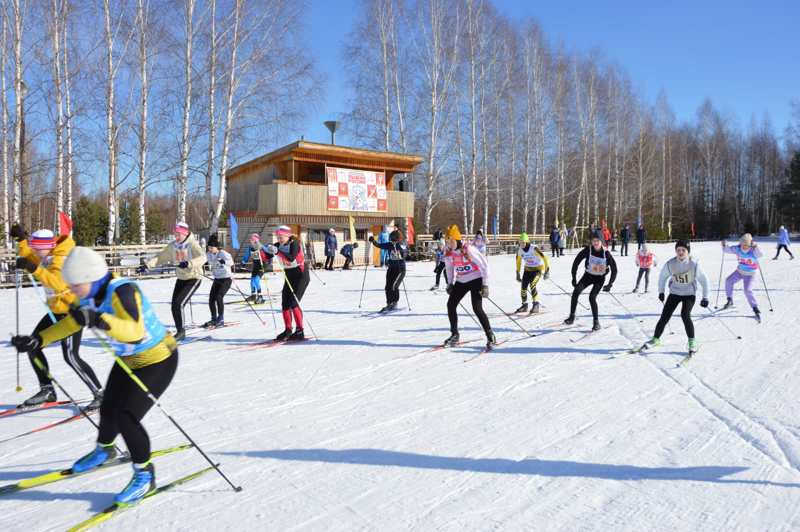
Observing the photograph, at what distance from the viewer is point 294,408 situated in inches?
195

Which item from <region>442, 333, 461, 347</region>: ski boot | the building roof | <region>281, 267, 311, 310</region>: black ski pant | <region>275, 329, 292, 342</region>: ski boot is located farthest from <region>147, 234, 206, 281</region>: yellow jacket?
the building roof

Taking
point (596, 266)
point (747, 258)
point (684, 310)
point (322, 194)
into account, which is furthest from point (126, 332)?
point (322, 194)

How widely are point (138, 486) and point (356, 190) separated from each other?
863 inches

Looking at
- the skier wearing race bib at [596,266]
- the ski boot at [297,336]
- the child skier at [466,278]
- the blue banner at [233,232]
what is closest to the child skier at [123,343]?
the child skier at [466,278]

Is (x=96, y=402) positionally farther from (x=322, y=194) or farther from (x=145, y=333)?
(x=322, y=194)

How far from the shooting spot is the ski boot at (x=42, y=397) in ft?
16.2

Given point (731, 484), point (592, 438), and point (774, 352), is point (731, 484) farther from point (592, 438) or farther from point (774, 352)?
point (774, 352)

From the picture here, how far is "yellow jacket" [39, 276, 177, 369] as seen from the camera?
2875mm

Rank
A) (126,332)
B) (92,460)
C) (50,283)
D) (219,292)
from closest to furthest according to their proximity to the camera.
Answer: (126,332) → (92,460) → (50,283) → (219,292)

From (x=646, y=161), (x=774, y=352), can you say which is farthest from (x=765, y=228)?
(x=774, y=352)

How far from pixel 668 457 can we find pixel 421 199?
131 feet

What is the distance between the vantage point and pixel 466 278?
7098 millimetres

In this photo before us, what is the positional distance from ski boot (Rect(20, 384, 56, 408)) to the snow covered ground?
0.61 ft

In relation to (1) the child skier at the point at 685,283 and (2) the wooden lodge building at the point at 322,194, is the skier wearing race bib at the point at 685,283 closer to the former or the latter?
(1) the child skier at the point at 685,283
